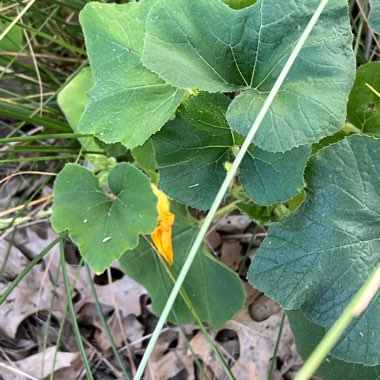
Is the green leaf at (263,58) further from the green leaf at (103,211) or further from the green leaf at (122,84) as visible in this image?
the green leaf at (103,211)

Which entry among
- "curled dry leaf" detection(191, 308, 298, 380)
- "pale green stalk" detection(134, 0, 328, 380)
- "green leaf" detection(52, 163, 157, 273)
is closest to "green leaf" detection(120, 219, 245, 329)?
"curled dry leaf" detection(191, 308, 298, 380)

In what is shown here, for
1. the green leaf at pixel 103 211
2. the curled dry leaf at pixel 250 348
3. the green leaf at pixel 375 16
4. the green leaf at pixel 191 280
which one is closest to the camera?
the green leaf at pixel 375 16

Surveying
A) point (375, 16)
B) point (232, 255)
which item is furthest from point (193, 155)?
point (232, 255)

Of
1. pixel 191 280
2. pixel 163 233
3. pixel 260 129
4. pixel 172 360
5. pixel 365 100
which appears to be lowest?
pixel 172 360

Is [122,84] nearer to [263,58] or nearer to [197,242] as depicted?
[263,58]

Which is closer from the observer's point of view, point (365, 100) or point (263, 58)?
point (263, 58)

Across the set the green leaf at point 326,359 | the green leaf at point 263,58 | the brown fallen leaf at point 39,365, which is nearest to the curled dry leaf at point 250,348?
the green leaf at point 326,359
